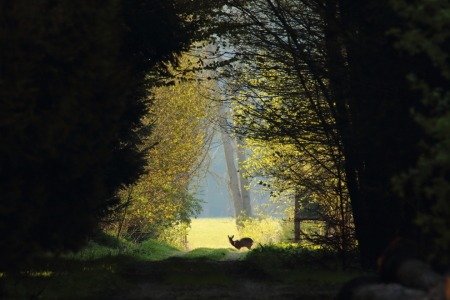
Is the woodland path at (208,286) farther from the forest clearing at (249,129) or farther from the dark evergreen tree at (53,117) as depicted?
the dark evergreen tree at (53,117)

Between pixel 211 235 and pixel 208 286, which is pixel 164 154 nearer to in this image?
pixel 208 286

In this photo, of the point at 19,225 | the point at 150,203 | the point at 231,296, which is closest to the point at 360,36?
the point at 231,296

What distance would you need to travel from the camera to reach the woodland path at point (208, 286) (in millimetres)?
7355

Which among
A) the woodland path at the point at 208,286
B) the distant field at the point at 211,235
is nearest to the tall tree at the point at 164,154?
the woodland path at the point at 208,286

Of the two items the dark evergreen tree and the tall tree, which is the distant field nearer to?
the tall tree

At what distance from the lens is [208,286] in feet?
27.2

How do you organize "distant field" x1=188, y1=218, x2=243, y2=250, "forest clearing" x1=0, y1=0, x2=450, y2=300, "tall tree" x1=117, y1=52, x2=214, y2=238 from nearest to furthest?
"forest clearing" x1=0, y1=0, x2=450, y2=300 < "tall tree" x1=117, y1=52, x2=214, y2=238 < "distant field" x1=188, y1=218, x2=243, y2=250

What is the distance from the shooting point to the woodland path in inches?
290

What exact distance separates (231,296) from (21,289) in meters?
3.00

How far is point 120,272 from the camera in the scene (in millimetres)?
10148

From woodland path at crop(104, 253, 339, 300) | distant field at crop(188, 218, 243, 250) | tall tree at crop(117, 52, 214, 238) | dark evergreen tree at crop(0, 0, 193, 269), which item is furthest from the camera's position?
distant field at crop(188, 218, 243, 250)

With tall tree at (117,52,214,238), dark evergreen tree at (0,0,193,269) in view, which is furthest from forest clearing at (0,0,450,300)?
tall tree at (117,52,214,238)

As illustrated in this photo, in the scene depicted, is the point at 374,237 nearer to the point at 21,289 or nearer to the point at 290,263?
the point at 290,263

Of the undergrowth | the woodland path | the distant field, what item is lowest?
the woodland path
